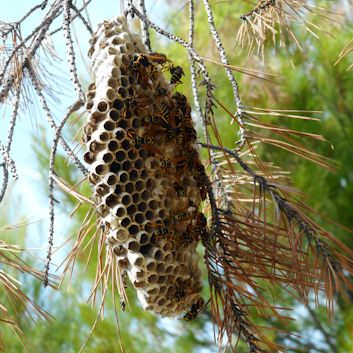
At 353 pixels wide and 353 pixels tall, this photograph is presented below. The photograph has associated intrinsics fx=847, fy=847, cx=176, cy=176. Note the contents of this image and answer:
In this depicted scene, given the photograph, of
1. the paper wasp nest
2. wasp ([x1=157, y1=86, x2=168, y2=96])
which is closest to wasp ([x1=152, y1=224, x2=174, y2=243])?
the paper wasp nest

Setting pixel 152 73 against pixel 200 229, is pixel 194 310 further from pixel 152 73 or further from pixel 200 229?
pixel 152 73

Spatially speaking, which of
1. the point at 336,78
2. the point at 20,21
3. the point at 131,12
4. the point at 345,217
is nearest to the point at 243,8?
the point at 336,78

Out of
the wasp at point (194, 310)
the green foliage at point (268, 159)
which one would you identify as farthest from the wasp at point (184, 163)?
the green foliage at point (268, 159)

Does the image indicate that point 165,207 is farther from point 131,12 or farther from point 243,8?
A: point 243,8

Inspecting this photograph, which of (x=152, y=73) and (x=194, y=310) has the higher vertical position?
(x=152, y=73)

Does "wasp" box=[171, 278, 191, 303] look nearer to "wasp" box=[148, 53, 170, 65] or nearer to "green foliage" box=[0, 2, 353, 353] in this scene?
"wasp" box=[148, 53, 170, 65]

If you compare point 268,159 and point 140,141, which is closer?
point 140,141

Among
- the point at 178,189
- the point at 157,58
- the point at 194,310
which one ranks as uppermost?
the point at 157,58

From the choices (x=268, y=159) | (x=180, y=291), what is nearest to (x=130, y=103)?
(x=180, y=291)
